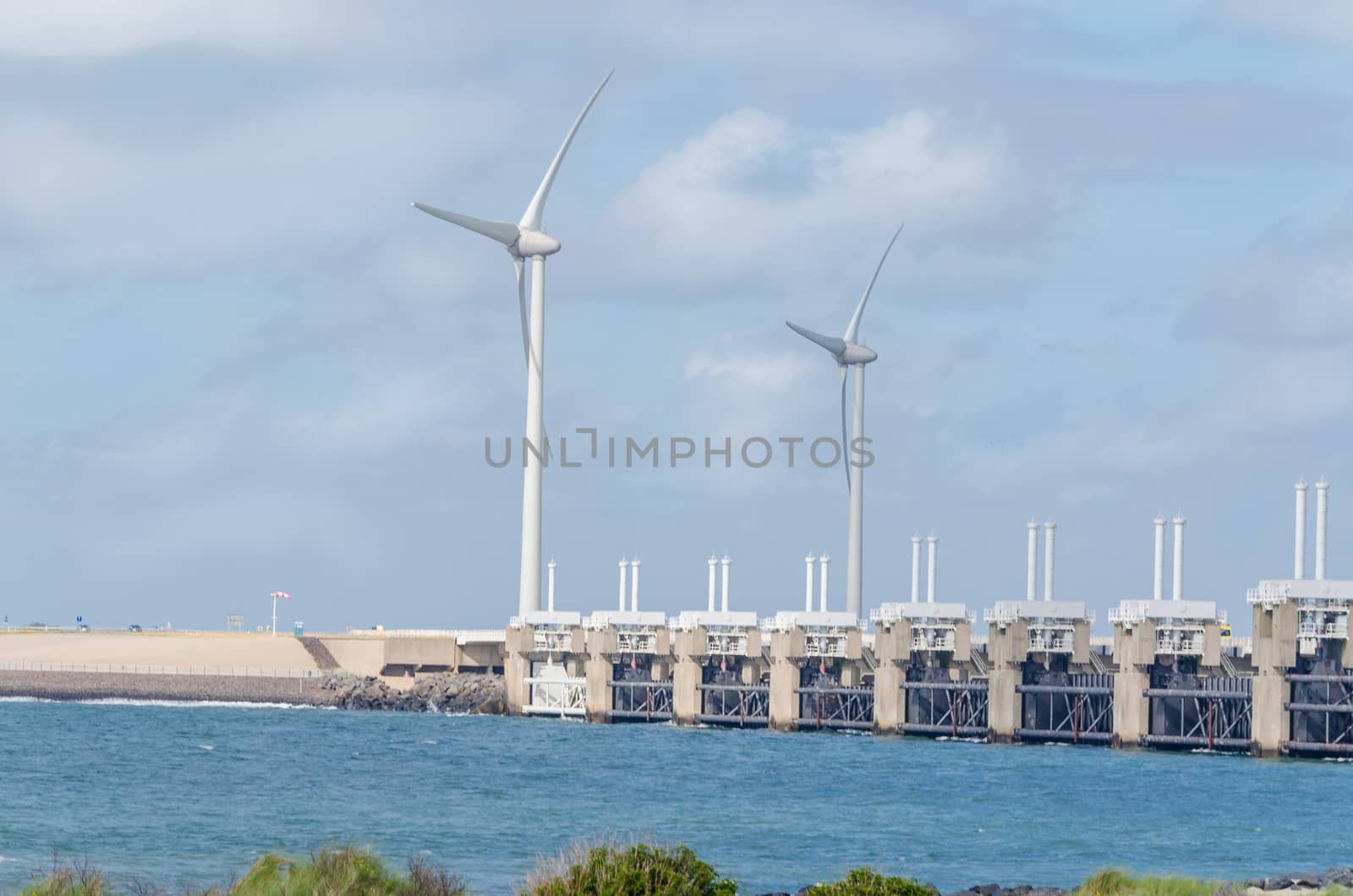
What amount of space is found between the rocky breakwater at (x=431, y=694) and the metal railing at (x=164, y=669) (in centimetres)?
937

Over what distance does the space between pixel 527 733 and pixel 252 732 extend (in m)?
18.8

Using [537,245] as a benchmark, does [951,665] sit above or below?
below

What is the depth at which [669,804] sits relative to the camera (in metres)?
80.6

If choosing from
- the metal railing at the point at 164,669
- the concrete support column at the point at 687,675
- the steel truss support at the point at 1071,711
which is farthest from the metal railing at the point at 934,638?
the metal railing at the point at 164,669

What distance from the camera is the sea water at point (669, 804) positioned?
60375mm

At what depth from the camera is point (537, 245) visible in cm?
15575

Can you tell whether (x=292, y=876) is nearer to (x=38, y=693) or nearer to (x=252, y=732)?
(x=252, y=732)

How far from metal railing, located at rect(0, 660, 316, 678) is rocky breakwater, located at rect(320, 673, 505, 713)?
9.37 metres

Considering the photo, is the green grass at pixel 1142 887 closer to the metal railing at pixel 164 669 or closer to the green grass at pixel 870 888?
the green grass at pixel 870 888

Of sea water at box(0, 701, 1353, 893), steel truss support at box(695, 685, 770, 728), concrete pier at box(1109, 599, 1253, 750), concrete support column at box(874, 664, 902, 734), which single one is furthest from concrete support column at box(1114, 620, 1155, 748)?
steel truss support at box(695, 685, 770, 728)

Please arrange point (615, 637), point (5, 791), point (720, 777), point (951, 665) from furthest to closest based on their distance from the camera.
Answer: point (615, 637), point (951, 665), point (720, 777), point (5, 791)

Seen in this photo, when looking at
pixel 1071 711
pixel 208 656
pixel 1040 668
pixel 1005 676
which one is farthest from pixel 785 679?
pixel 208 656

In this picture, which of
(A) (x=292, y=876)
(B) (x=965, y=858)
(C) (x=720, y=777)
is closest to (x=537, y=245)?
(C) (x=720, y=777)

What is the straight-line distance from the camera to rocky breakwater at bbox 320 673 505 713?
163625mm
